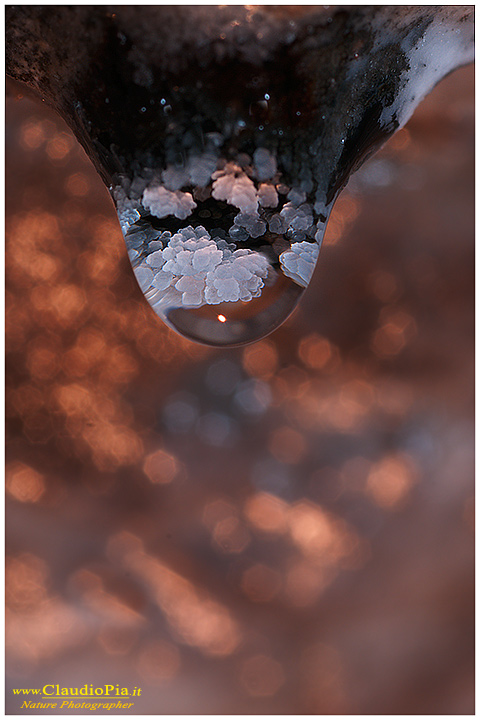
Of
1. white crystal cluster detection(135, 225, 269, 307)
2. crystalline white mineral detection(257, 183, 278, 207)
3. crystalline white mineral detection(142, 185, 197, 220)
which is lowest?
white crystal cluster detection(135, 225, 269, 307)

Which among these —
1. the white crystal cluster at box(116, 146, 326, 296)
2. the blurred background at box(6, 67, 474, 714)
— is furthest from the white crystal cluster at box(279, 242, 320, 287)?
the blurred background at box(6, 67, 474, 714)

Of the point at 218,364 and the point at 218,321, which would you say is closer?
the point at 218,321

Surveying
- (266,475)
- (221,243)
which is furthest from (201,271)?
(266,475)

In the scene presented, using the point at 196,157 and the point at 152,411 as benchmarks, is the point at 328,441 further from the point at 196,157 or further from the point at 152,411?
the point at 196,157

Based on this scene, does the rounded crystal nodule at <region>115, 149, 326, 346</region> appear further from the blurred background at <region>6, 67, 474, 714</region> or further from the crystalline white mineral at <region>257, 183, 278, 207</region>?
the blurred background at <region>6, 67, 474, 714</region>

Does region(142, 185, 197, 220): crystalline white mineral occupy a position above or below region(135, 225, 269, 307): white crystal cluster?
above

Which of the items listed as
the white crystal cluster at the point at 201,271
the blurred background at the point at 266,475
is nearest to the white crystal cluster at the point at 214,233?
the white crystal cluster at the point at 201,271

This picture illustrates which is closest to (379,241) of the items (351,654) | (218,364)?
(218,364)
